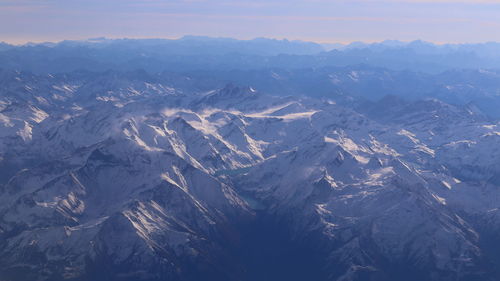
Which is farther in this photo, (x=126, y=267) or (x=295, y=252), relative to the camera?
(x=295, y=252)

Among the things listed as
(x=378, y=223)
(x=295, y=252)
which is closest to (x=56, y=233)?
(x=295, y=252)

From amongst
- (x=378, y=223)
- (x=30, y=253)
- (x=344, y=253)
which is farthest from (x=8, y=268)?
(x=378, y=223)

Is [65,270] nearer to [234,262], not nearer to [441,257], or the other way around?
[234,262]

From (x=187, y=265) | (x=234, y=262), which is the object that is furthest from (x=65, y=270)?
(x=234, y=262)

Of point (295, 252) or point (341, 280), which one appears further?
point (295, 252)

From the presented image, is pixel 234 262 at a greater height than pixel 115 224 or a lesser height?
lesser

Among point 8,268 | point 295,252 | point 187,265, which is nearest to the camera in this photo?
point 8,268

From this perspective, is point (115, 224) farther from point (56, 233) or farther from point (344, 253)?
point (344, 253)

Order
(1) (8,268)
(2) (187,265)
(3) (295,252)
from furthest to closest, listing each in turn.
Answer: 1. (3) (295,252)
2. (2) (187,265)
3. (1) (8,268)
